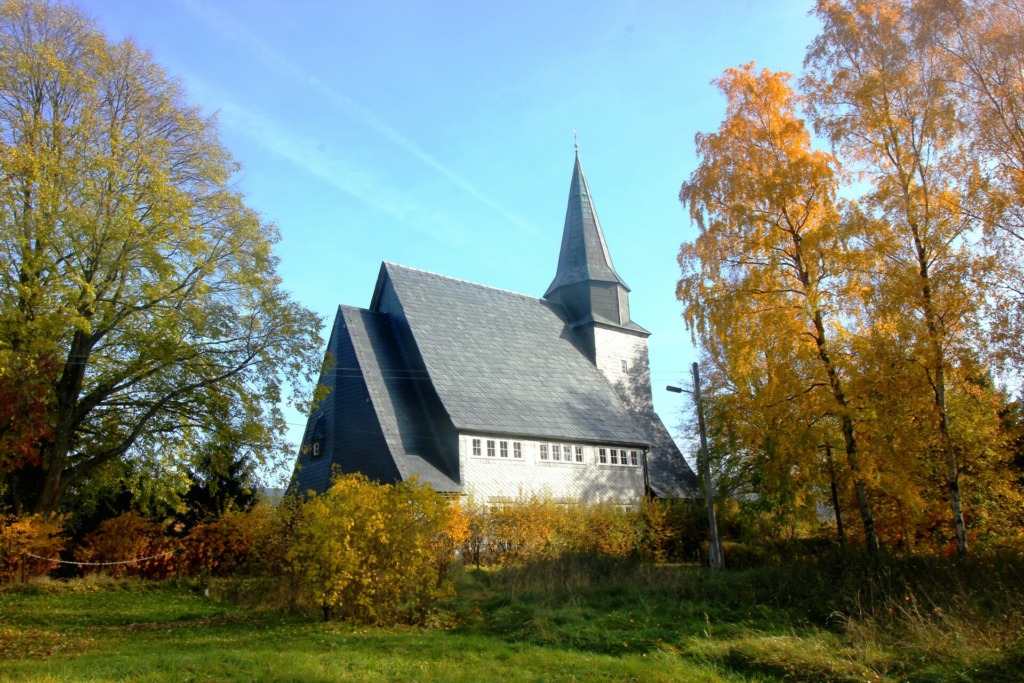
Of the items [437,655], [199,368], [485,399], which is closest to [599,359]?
[485,399]

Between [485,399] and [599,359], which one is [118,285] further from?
[599,359]

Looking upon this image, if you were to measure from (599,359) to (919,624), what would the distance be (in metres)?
26.2

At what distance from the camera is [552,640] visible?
37.2 feet

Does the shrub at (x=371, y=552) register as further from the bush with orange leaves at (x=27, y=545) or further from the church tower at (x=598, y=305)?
the church tower at (x=598, y=305)

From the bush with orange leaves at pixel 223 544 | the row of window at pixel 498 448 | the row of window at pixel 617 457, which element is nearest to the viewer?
the bush with orange leaves at pixel 223 544

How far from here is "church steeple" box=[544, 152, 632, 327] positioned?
37.1m

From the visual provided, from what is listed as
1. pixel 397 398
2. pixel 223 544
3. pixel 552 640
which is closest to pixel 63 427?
pixel 223 544

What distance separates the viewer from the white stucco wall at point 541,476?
25.5 m

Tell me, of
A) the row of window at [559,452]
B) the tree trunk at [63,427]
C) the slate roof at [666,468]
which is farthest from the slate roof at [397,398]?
the slate roof at [666,468]

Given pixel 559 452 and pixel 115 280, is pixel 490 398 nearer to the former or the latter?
pixel 559 452

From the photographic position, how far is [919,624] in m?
9.55

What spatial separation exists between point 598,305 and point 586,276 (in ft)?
5.17

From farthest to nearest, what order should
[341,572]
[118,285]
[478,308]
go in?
[478,308], [118,285], [341,572]

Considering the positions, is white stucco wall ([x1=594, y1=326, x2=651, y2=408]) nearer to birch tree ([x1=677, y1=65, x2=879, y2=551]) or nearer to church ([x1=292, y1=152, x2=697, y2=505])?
church ([x1=292, y1=152, x2=697, y2=505])
